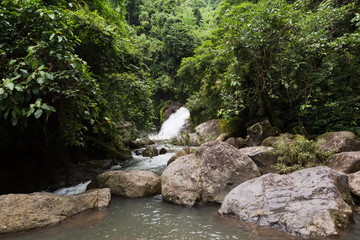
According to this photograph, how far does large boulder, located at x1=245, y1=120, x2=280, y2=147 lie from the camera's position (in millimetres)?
8688

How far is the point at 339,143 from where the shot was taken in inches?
248

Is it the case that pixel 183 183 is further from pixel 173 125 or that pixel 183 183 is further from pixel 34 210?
pixel 173 125

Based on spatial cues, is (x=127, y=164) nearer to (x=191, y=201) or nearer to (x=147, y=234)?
(x=191, y=201)

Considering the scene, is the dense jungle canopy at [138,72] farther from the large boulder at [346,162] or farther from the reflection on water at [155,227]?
the large boulder at [346,162]

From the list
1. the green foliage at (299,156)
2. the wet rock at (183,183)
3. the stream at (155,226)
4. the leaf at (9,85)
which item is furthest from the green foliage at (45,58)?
the green foliage at (299,156)

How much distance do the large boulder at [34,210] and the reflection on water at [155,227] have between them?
16 centimetres

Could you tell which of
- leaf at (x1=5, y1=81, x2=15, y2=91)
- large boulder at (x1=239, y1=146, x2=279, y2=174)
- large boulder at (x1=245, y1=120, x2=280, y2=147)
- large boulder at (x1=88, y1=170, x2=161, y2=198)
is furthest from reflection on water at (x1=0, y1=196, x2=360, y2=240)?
large boulder at (x1=245, y1=120, x2=280, y2=147)

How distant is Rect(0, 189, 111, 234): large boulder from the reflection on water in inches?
6.2

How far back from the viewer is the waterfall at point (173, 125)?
2103 centimetres

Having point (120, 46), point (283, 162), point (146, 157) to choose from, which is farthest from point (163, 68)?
point (283, 162)

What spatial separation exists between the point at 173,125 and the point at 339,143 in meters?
16.9

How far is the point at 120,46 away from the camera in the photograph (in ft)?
25.0

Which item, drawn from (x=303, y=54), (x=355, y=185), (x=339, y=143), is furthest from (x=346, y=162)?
(x=303, y=54)

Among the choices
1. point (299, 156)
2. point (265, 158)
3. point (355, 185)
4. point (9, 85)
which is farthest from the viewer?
point (265, 158)
